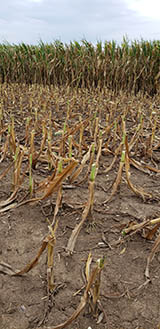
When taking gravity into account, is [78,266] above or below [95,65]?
below

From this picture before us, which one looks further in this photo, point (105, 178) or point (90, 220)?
point (105, 178)

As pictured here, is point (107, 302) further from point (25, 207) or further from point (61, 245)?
point (25, 207)

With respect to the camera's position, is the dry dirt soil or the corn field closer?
the dry dirt soil

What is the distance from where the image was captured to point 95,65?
8.52m

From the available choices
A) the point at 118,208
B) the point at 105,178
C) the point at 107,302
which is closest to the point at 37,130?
the point at 105,178

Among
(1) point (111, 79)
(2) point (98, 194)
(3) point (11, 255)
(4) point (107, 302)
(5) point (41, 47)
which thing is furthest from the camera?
(5) point (41, 47)

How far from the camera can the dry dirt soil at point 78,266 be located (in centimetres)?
135

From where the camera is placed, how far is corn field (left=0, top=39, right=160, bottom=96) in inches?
329

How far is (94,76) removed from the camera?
8.59 meters

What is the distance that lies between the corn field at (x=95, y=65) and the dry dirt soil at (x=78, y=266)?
5829 millimetres

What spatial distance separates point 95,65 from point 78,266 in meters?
7.57

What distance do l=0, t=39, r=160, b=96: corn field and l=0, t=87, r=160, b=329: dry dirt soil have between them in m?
5.83

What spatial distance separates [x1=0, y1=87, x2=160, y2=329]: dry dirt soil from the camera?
135cm

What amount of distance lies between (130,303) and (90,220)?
598 millimetres
